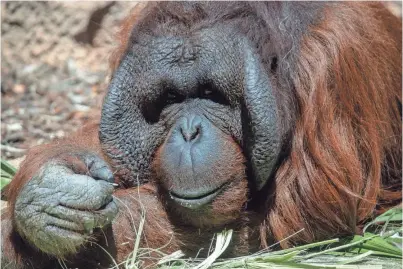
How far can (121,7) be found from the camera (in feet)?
21.8

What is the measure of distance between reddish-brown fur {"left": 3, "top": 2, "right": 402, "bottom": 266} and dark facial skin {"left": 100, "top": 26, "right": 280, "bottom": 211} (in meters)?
0.15

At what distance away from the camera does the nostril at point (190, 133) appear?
139 inches

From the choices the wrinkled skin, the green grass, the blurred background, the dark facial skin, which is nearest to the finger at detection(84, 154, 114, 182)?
the wrinkled skin

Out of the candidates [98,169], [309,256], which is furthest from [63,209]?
[309,256]

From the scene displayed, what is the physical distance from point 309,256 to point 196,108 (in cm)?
86

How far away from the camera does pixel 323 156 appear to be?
3.61 meters

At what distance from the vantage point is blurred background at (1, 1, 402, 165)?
635 cm

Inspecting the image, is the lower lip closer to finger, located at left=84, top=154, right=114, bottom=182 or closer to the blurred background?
finger, located at left=84, top=154, right=114, bottom=182

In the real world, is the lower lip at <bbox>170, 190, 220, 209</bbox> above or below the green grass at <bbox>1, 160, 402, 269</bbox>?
above

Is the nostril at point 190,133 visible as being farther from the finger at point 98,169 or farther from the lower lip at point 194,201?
the finger at point 98,169

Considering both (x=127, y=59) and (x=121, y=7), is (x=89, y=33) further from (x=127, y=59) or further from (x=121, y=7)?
(x=127, y=59)

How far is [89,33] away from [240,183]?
11.4ft

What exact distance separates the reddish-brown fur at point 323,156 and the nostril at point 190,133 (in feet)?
0.93

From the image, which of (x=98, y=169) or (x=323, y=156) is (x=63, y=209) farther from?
(x=323, y=156)
